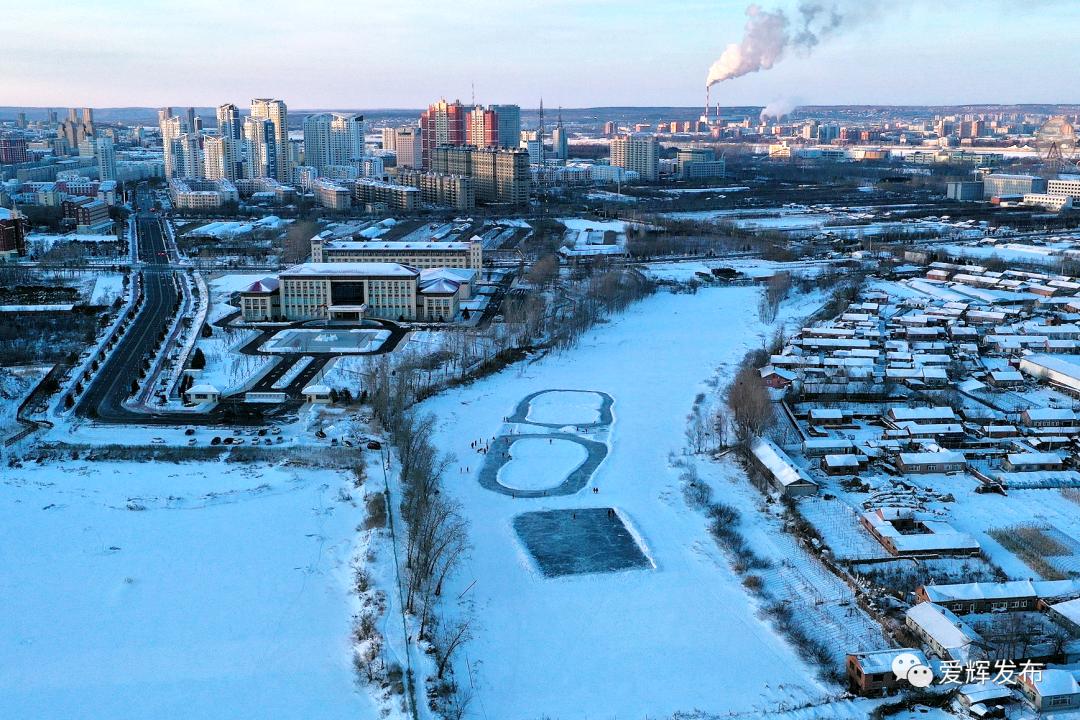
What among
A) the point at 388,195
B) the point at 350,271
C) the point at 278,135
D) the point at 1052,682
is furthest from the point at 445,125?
the point at 1052,682

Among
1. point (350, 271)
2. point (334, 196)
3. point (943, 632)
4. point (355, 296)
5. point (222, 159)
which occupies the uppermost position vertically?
point (222, 159)

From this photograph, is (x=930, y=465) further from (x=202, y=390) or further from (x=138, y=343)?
(x=138, y=343)

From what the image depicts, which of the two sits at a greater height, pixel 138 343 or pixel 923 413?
pixel 138 343

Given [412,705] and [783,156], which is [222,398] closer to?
[412,705]

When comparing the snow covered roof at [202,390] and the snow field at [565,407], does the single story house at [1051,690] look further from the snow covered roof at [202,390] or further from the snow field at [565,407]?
the snow covered roof at [202,390]

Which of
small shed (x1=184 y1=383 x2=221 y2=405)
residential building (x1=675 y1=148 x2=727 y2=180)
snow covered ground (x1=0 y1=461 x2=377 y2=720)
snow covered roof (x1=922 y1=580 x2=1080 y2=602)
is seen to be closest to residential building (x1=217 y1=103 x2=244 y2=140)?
residential building (x1=675 y1=148 x2=727 y2=180)

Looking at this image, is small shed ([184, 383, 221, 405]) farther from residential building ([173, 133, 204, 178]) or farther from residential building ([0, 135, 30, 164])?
residential building ([0, 135, 30, 164])

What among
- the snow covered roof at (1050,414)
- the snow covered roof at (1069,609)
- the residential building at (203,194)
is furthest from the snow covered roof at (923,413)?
the residential building at (203,194)

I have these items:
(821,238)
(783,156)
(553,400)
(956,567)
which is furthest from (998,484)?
(783,156)
